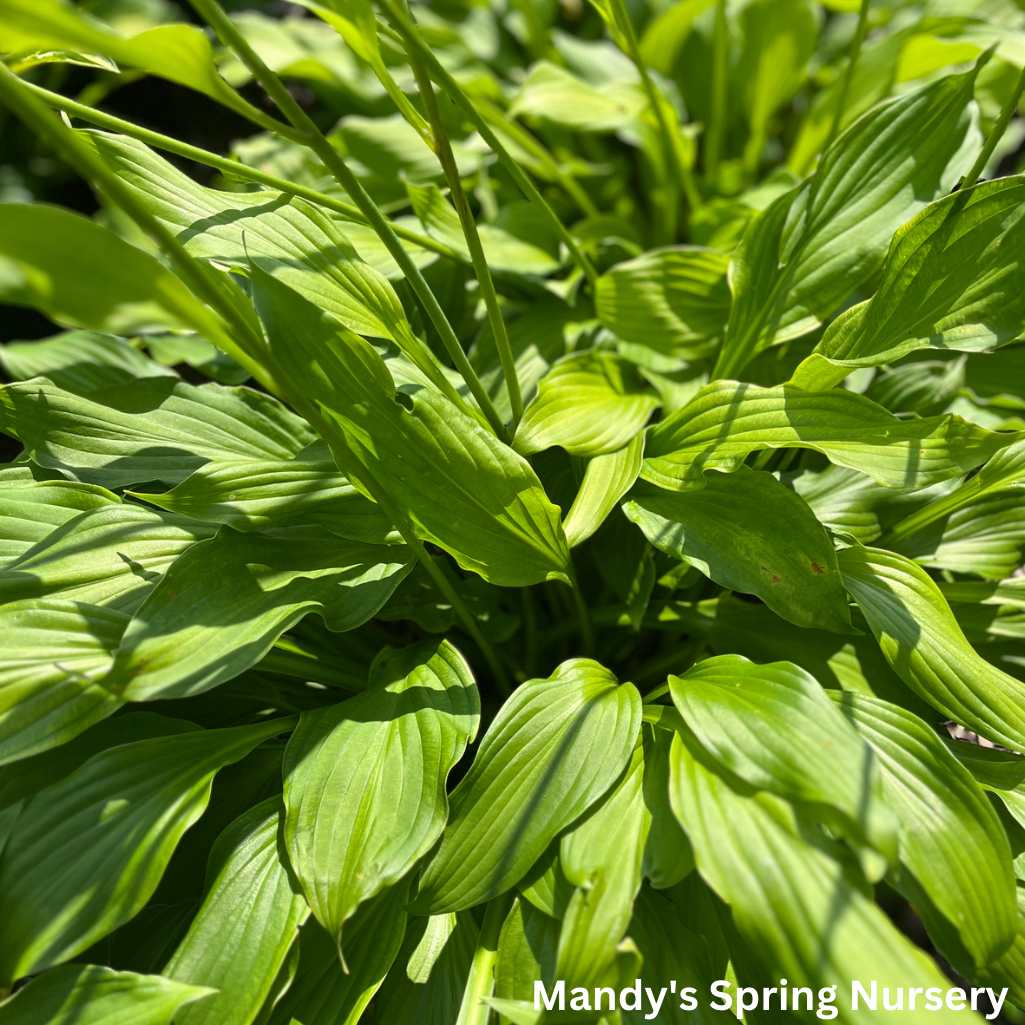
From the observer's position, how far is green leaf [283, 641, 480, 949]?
770mm

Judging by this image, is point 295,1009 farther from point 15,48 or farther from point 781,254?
point 781,254

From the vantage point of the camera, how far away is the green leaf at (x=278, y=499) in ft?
2.99

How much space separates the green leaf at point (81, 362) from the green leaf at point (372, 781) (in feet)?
2.66

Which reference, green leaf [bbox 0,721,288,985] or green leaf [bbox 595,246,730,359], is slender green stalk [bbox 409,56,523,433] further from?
green leaf [bbox 0,721,288,985]

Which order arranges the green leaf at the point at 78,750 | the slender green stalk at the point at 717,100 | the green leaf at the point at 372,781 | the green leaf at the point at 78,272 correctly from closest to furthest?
the green leaf at the point at 78,272 < the green leaf at the point at 372,781 < the green leaf at the point at 78,750 < the slender green stalk at the point at 717,100

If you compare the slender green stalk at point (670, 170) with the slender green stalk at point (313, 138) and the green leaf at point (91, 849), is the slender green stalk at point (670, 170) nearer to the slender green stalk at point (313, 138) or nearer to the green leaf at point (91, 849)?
the slender green stalk at point (313, 138)

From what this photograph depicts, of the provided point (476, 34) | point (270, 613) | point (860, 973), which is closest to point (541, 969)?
point (860, 973)

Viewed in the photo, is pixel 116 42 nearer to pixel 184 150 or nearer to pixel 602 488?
pixel 184 150

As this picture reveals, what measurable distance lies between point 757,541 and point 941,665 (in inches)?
9.4

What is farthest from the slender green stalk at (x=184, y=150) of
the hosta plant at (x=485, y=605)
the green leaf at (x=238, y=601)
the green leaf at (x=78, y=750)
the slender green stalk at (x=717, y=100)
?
the slender green stalk at (x=717, y=100)

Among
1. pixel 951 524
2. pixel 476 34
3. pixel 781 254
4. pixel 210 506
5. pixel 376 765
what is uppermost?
pixel 476 34

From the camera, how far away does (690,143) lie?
5.86 feet

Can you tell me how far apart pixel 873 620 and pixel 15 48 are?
955 mm

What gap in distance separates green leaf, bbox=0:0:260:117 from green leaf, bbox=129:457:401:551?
40cm
